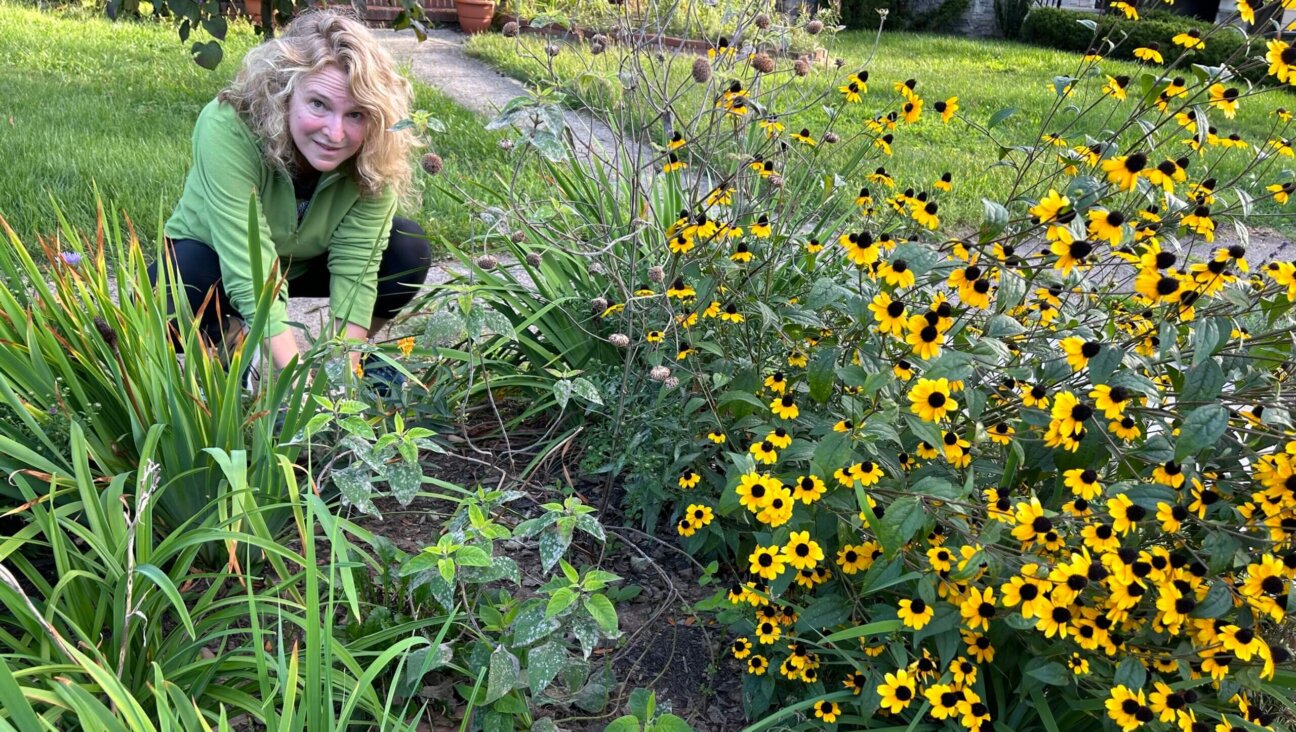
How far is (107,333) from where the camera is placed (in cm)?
177

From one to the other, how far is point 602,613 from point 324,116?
158 centimetres

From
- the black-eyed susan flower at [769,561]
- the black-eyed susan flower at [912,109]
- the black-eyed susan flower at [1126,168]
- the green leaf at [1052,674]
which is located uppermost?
the black-eyed susan flower at [912,109]

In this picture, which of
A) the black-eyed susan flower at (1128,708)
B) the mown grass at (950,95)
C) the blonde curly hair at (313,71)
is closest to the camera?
the black-eyed susan flower at (1128,708)

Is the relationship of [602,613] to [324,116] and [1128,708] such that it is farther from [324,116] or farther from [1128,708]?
[324,116]

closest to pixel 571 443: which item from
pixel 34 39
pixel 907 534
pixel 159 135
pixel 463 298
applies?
pixel 463 298

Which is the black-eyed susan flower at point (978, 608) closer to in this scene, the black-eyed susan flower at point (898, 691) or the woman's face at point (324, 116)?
the black-eyed susan flower at point (898, 691)

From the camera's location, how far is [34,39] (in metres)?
6.97

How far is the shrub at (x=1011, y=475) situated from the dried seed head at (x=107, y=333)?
0.82 m

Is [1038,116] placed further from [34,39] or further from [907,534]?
[34,39]

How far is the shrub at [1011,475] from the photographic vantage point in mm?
1348

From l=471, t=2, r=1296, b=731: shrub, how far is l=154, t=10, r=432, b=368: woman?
Result: 69 centimetres

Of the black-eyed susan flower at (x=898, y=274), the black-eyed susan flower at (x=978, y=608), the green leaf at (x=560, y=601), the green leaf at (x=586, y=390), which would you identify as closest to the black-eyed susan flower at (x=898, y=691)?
the black-eyed susan flower at (x=978, y=608)

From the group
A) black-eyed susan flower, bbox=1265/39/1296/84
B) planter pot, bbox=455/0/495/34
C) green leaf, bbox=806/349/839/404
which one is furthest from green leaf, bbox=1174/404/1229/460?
planter pot, bbox=455/0/495/34

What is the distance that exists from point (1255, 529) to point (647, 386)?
1176mm
